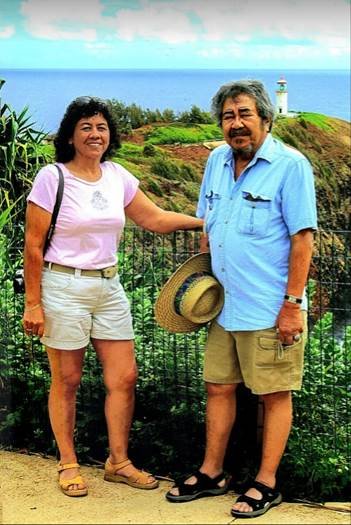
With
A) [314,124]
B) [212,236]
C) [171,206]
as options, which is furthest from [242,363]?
[314,124]

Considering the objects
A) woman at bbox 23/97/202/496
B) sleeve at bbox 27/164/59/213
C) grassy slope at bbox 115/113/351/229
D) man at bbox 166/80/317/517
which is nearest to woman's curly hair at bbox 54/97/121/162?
woman at bbox 23/97/202/496

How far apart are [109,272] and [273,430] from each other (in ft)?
2.68

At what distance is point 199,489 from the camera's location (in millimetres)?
3564

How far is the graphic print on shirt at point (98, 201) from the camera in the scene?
3.43 metres

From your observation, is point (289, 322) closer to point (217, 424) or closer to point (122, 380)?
point (217, 424)

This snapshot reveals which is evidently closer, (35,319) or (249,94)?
(249,94)

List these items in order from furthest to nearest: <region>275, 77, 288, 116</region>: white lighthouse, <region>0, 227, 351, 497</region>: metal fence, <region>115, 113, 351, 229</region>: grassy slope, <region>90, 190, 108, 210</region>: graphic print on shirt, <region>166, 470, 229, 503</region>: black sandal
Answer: <region>275, 77, 288, 116</region>: white lighthouse < <region>115, 113, 351, 229</region>: grassy slope < <region>0, 227, 351, 497</region>: metal fence < <region>166, 470, 229, 503</region>: black sandal < <region>90, 190, 108, 210</region>: graphic print on shirt

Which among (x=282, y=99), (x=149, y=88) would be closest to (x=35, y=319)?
(x=149, y=88)

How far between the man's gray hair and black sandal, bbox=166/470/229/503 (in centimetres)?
131

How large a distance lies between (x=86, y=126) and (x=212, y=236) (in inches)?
23.6

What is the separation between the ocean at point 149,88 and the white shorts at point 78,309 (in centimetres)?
65

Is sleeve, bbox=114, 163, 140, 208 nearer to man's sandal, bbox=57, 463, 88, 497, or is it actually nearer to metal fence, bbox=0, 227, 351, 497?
metal fence, bbox=0, 227, 351, 497

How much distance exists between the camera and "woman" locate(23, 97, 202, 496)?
342 cm

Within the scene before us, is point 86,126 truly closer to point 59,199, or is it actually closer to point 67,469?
point 59,199
